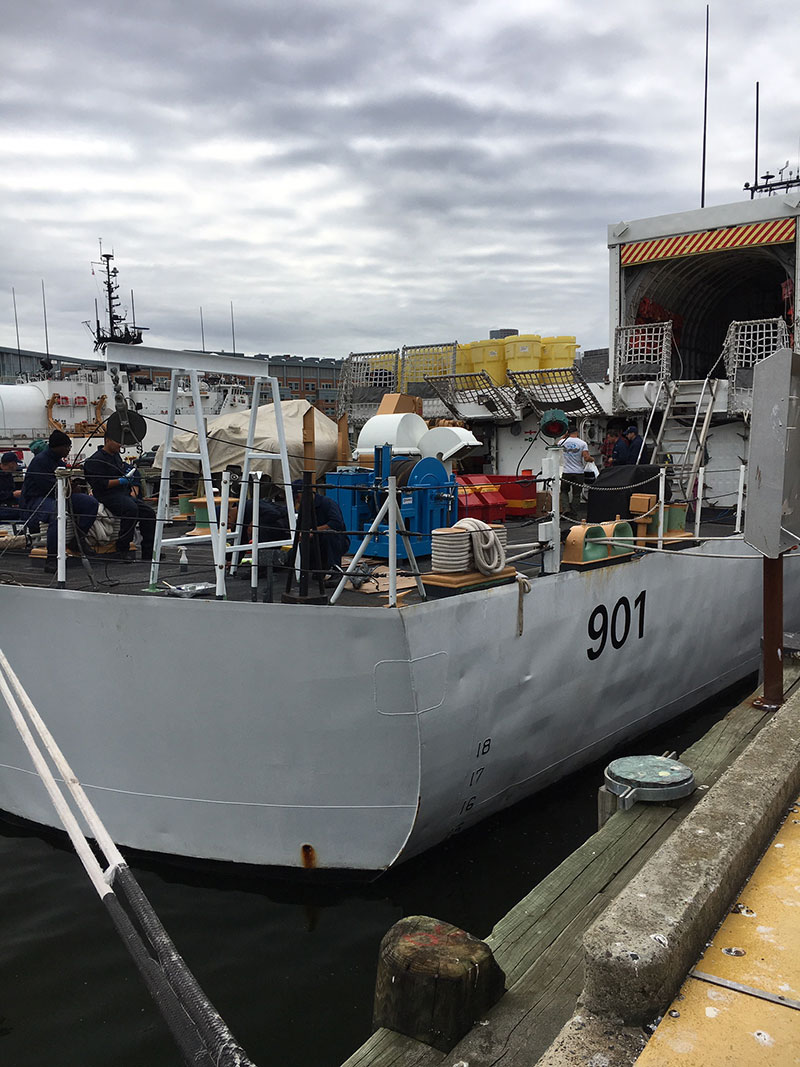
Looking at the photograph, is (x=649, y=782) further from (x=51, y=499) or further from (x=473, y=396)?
(x=473, y=396)

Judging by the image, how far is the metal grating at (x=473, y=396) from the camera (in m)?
13.5

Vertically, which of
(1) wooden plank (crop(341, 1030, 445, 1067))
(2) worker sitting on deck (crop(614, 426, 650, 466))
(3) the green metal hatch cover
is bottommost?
(1) wooden plank (crop(341, 1030, 445, 1067))

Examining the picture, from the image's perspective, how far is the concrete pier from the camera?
2.55 metres

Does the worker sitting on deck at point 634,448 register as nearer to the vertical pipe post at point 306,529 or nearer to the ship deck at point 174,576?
the ship deck at point 174,576

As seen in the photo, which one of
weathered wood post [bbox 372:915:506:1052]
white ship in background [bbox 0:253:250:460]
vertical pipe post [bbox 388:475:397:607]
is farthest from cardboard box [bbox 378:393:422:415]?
white ship in background [bbox 0:253:250:460]

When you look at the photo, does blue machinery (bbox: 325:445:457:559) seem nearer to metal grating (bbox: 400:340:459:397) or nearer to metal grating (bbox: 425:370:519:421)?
metal grating (bbox: 425:370:519:421)

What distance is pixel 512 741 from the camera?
6258 millimetres

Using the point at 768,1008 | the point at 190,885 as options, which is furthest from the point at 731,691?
the point at 768,1008

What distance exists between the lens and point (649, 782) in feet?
15.0

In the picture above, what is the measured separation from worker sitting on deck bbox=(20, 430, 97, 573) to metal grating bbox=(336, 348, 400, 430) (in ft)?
29.3

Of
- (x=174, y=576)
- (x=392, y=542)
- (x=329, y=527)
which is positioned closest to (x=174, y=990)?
(x=392, y=542)

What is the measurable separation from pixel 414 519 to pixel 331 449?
177 inches

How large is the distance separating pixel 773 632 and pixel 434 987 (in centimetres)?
426

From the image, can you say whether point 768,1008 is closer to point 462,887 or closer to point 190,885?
point 462,887
